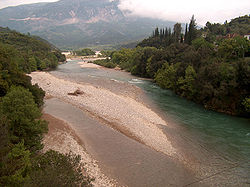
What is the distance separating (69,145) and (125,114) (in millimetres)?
11510

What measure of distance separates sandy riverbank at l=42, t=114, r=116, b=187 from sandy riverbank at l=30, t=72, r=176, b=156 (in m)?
5.80

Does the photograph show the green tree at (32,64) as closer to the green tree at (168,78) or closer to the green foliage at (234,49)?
the green tree at (168,78)

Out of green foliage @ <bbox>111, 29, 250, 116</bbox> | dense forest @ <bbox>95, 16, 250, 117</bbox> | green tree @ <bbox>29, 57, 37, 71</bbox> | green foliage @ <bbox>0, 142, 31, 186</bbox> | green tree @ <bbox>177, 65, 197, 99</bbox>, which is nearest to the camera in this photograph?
green foliage @ <bbox>0, 142, 31, 186</bbox>

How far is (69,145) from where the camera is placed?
65.2ft

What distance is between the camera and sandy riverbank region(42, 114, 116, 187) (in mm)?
15129

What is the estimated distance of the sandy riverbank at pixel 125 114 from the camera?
72.6 ft

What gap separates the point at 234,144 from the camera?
2183 cm

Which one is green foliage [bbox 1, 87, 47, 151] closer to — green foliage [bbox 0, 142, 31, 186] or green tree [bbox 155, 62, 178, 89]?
green foliage [bbox 0, 142, 31, 186]

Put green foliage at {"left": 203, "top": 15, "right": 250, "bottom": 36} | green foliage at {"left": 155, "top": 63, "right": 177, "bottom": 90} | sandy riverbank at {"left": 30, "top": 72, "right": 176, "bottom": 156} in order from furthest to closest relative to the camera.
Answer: green foliage at {"left": 203, "top": 15, "right": 250, "bottom": 36} → green foliage at {"left": 155, "top": 63, "right": 177, "bottom": 90} → sandy riverbank at {"left": 30, "top": 72, "right": 176, "bottom": 156}

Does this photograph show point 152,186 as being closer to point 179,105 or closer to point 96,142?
point 96,142

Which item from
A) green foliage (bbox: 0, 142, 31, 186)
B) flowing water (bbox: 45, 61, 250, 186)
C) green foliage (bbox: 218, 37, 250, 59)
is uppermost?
green foliage (bbox: 218, 37, 250, 59)

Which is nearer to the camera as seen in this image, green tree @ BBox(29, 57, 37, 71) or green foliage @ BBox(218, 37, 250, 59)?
green foliage @ BBox(218, 37, 250, 59)

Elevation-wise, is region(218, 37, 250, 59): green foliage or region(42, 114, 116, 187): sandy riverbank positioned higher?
region(218, 37, 250, 59): green foliage

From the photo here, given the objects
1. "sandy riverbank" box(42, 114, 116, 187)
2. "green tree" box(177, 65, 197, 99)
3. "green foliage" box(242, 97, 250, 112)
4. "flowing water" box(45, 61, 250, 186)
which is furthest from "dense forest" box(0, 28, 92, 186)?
"green tree" box(177, 65, 197, 99)
